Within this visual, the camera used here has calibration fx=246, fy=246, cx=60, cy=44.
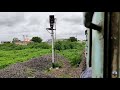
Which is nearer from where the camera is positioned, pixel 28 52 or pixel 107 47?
pixel 107 47

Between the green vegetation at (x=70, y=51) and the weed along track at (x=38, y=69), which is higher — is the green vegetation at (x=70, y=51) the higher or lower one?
the higher one

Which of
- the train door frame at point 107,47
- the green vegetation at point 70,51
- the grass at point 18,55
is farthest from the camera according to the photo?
the grass at point 18,55

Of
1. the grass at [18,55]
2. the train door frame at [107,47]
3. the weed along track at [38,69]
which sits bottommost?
the weed along track at [38,69]

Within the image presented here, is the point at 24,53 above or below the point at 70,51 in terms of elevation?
below

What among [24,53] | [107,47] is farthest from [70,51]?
[107,47]

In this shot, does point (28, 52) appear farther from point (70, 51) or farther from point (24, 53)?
point (70, 51)

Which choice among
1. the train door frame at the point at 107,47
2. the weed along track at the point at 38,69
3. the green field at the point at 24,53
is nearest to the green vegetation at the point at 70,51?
the green field at the point at 24,53

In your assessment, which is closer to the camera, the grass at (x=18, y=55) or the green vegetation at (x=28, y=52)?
the green vegetation at (x=28, y=52)

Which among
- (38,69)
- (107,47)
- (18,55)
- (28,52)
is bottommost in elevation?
(38,69)

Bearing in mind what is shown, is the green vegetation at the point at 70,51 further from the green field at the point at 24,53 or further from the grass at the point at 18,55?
the grass at the point at 18,55

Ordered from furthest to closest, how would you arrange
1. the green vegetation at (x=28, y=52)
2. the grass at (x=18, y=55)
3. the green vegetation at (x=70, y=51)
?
the grass at (x=18, y=55), the green vegetation at (x=28, y=52), the green vegetation at (x=70, y=51)

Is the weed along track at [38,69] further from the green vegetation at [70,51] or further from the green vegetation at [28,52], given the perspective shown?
the green vegetation at [28,52]
